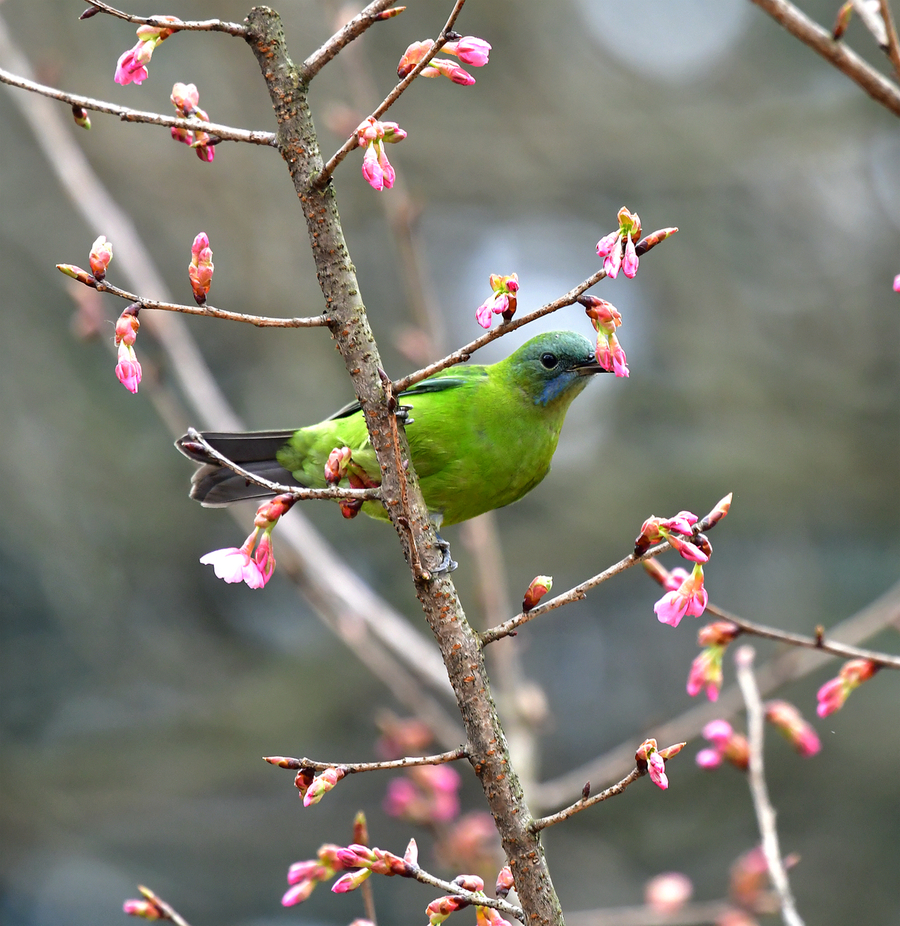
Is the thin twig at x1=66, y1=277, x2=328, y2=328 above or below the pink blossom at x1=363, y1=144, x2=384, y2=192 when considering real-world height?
below

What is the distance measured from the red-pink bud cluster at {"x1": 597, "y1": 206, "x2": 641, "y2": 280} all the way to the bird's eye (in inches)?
72.1

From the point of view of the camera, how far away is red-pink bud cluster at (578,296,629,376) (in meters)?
1.69

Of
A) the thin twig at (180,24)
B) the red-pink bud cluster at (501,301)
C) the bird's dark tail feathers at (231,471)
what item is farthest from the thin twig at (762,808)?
the thin twig at (180,24)

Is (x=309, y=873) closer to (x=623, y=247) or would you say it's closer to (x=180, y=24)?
(x=623, y=247)

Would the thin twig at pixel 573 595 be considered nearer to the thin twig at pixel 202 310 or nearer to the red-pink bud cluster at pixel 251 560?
the red-pink bud cluster at pixel 251 560

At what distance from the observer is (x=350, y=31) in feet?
5.23

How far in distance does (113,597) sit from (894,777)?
21.7ft

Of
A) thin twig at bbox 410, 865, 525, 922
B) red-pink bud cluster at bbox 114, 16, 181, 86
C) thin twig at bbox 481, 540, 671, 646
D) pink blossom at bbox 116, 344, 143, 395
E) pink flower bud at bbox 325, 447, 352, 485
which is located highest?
red-pink bud cluster at bbox 114, 16, 181, 86

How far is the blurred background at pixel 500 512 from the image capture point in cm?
804

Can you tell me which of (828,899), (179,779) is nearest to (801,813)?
(828,899)

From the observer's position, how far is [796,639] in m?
2.08

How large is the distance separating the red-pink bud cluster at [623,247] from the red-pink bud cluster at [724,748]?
1545 millimetres

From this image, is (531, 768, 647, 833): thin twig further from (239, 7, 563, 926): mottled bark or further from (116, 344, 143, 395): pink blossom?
(116, 344, 143, 395): pink blossom

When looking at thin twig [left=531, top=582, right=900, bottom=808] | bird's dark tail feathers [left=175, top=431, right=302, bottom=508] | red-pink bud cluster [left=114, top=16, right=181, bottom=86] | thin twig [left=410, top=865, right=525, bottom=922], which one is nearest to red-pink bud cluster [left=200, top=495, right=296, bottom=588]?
thin twig [left=410, top=865, right=525, bottom=922]
